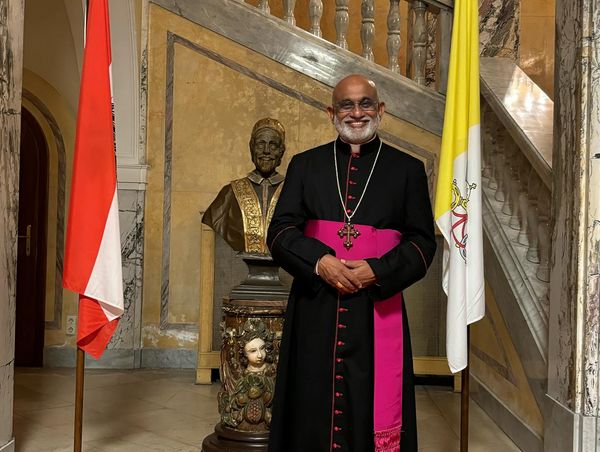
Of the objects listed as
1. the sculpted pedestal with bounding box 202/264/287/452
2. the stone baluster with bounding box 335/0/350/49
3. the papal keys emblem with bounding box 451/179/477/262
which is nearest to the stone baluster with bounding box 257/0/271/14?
the stone baluster with bounding box 335/0/350/49

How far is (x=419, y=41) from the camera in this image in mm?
6434

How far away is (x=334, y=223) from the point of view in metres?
3.09

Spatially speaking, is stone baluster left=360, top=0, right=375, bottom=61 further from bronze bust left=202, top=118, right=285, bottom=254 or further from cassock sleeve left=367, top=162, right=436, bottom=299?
cassock sleeve left=367, top=162, right=436, bottom=299

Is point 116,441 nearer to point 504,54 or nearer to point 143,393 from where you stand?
point 143,393

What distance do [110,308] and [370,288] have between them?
1.36 m

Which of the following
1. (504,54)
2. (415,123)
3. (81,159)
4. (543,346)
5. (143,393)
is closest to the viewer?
(81,159)

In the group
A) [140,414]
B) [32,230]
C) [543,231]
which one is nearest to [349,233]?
[543,231]

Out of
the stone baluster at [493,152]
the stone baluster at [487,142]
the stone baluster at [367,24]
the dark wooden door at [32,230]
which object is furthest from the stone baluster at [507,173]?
the dark wooden door at [32,230]

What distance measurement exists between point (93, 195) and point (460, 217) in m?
1.62

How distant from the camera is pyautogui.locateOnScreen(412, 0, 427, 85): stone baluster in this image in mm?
6430

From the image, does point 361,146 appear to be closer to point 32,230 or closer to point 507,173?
point 507,173

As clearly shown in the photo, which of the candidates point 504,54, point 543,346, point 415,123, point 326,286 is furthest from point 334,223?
point 504,54

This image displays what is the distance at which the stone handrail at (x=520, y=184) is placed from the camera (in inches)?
176

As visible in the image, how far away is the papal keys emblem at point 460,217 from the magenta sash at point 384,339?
0.43 meters
